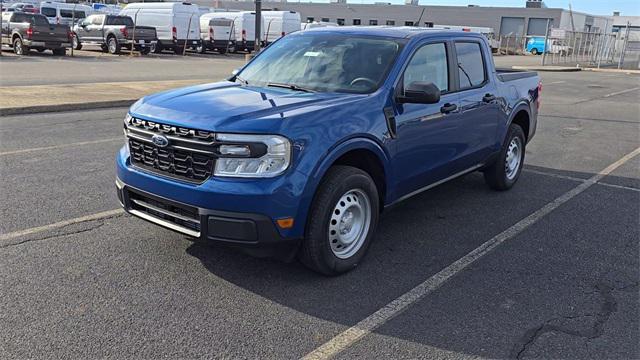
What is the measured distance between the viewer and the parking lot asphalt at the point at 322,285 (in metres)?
3.28

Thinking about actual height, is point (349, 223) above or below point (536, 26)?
below

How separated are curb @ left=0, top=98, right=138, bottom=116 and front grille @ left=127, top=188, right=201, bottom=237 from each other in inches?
303

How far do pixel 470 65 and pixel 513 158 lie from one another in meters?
1.60

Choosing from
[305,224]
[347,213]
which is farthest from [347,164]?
[305,224]

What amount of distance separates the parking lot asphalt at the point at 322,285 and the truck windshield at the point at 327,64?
4.62 ft

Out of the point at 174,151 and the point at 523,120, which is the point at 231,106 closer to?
the point at 174,151

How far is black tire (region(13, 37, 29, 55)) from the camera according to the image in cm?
2416

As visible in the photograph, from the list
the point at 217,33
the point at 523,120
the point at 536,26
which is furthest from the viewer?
the point at 536,26

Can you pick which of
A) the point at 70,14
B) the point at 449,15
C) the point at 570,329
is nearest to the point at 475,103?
the point at 570,329

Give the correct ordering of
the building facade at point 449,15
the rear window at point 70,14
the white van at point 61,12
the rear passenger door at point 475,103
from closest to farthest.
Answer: the rear passenger door at point 475,103
the white van at point 61,12
the rear window at point 70,14
the building facade at point 449,15

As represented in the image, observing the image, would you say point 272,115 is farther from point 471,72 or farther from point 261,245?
point 471,72

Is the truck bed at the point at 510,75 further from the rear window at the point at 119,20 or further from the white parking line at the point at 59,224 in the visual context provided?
the rear window at the point at 119,20

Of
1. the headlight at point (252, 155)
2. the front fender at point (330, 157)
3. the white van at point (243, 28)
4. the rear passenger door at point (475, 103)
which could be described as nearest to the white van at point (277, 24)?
the white van at point (243, 28)

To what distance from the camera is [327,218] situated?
3885 mm
